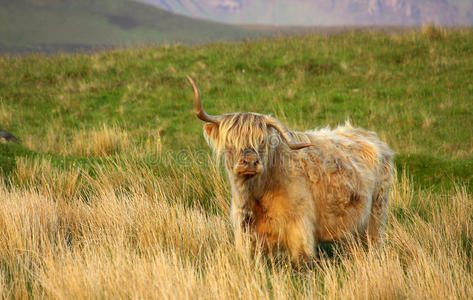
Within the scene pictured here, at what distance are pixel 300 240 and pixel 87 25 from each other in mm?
117887

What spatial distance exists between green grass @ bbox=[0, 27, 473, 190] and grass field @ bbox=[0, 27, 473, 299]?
6 centimetres


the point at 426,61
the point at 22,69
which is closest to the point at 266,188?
the point at 426,61

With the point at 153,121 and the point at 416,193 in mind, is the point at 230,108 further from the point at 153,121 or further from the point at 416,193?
the point at 416,193

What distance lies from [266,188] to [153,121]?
8.35 meters

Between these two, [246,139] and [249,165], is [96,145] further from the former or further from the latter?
[249,165]

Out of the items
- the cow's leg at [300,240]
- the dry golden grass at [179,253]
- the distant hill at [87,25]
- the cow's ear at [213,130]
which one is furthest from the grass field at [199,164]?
the distant hill at [87,25]

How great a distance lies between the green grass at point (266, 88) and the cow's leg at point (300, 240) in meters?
4.99

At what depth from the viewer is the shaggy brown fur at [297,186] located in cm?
385

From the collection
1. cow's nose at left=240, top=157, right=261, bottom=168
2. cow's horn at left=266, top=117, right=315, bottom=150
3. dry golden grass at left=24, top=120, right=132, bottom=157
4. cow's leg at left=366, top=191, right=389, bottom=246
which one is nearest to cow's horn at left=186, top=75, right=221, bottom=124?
cow's horn at left=266, top=117, right=315, bottom=150

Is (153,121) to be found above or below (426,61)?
below

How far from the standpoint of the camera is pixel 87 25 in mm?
112688

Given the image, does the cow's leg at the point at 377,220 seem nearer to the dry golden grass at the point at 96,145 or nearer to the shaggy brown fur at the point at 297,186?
the shaggy brown fur at the point at 297,186

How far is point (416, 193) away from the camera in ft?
21.5

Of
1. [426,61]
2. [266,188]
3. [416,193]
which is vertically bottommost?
[416,193]
